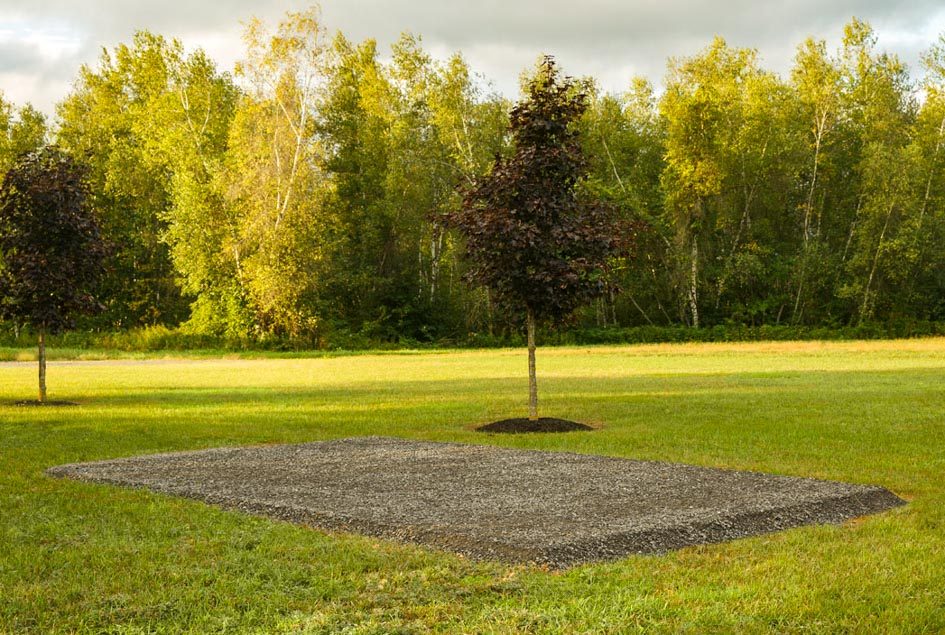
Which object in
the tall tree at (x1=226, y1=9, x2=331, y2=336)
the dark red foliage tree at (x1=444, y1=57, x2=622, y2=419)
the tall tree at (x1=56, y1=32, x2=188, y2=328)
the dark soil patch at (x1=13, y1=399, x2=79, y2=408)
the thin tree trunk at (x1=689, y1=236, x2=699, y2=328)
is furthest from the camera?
the tall tree at (x1=56, y1=32, x2=188, y2=328)

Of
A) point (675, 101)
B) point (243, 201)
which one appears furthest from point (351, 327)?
point (675, 101)

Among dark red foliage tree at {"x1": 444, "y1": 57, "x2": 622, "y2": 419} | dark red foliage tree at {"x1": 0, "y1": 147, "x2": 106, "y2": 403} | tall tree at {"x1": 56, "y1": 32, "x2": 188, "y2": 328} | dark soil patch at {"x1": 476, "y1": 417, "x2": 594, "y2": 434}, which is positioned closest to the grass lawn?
dark soil patch at {"x1": 476, "y1": 417, "x2": 594, "y2": 434}

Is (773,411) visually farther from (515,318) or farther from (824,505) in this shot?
(824,505)

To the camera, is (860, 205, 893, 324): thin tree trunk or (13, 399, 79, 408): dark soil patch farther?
(860, 205, 893, 324): thin tree trunk

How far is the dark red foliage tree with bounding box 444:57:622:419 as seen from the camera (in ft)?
50.2

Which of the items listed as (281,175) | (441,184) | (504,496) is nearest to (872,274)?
(441,184)

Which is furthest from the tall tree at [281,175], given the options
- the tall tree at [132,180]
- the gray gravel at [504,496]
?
the gray gravel at [504,496]

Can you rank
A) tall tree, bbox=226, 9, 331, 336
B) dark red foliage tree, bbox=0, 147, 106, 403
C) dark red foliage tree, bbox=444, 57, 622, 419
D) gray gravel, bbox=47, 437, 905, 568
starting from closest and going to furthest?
gray gravel, bbox=47, 437, 905, 568 → dark red foliage tree, bbox=444, 57, 622, 419 → dark red foliage tree, bbox=0, 147, 106, 403 → tall tree, bbox=226, 9, 331, 336

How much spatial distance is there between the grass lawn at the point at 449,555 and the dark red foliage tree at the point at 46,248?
77.4 inches

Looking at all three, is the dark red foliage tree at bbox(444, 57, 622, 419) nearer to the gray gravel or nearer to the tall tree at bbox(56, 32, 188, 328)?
the gray gravel

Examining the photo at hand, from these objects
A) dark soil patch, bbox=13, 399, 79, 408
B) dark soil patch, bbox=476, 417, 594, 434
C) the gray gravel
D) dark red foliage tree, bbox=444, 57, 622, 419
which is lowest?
dark soil patch, bbox=476, 417, 594, 434

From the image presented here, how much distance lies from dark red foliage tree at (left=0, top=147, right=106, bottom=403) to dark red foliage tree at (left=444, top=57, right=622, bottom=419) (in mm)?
8171

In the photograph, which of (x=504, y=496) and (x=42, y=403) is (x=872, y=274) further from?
(x=504, y=496)

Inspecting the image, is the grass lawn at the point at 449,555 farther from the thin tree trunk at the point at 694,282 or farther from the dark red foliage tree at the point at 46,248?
the thin tree trunk at the point at 694,282
